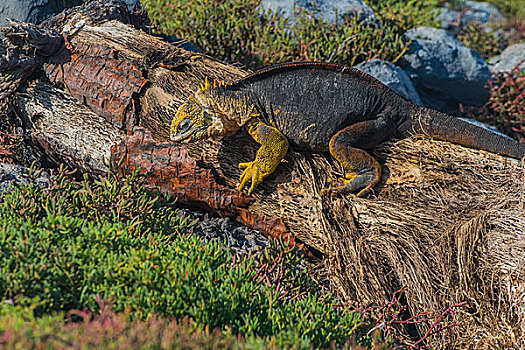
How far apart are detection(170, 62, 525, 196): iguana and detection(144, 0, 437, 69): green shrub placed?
2991 mm

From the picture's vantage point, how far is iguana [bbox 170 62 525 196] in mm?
3775

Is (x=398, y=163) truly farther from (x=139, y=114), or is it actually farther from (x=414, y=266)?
(x=139, y=114)

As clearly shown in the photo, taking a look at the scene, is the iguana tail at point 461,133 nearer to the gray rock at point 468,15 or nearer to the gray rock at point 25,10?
the gray rock at point 25,10

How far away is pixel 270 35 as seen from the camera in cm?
713

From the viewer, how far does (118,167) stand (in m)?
3.91

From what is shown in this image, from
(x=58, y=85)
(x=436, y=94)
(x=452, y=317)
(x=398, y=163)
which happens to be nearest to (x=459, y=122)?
(x=398, y=163)

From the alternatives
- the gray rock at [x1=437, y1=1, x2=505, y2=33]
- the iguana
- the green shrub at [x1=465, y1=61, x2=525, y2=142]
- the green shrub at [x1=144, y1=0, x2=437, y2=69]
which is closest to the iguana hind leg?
the iguana

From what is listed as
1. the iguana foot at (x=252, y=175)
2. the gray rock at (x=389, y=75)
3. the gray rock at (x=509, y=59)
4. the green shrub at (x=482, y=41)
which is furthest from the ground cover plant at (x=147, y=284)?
the green shrub at (x=482, y=41)

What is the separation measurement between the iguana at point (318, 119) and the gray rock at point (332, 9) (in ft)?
12.6

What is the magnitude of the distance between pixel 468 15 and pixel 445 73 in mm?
4153

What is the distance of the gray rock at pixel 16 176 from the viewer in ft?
13.3

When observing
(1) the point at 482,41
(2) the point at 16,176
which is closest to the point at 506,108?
(1) the point at 482,41

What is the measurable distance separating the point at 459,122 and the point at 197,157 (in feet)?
7.31

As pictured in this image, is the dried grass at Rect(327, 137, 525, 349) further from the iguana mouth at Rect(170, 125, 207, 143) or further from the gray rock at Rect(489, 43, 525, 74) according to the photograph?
the gray rock at Rect(489, 43, 525, 74)
